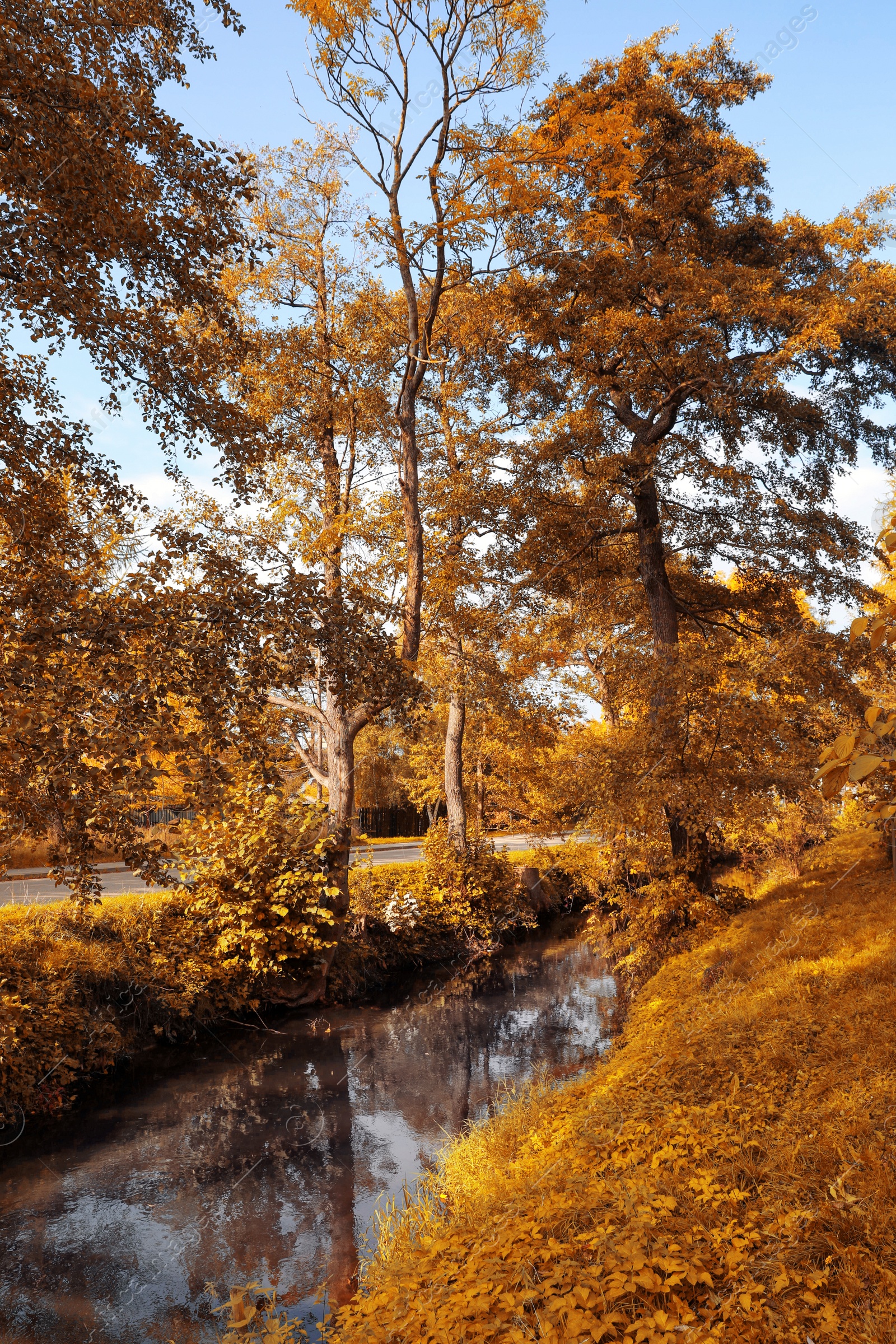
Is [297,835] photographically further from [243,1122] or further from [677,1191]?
[677,1191]

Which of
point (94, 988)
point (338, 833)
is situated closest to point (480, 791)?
point (338, 833)

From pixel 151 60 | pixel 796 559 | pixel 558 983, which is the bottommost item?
pixel 558 983

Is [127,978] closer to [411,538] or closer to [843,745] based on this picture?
[411,538]

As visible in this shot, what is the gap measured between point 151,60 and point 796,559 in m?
10.1

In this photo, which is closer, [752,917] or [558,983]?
[752,917]

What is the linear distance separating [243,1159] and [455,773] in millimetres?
10666

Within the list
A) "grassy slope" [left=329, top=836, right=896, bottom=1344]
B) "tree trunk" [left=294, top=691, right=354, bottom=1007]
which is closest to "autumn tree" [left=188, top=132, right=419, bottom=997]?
"tree trunk" [left=294, top=691, right=354, bottom=1007]

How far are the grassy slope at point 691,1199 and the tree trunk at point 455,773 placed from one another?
10161 mm

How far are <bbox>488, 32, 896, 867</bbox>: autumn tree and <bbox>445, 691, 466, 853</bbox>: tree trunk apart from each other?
16.8ft

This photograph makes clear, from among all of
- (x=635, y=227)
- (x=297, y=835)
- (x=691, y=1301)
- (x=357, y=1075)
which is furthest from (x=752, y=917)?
(x=635, y=227)

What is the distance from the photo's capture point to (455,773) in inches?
711

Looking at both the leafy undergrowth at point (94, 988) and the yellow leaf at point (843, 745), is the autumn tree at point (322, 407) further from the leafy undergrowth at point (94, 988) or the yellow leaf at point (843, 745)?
the yellow leaf at point (843, 745)

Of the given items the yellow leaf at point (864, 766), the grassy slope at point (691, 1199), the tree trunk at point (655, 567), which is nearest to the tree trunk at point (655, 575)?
the tree trunk at point (655, 567)

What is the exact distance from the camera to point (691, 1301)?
3412mm
